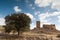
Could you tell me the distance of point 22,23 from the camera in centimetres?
6378

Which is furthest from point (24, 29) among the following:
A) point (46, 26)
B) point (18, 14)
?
point (46, 26)

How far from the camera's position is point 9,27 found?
201 ft

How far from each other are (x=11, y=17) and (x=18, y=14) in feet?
11.1

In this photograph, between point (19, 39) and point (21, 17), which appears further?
point (21, 17)

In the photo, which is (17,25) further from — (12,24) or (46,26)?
(46,26)

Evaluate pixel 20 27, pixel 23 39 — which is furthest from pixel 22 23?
pixel 23 39

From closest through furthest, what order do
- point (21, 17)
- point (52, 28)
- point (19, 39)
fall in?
point (19, 39) → point (21, 17) → point (52, 28)

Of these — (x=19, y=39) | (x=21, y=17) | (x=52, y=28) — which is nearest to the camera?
(x=19, y=39)

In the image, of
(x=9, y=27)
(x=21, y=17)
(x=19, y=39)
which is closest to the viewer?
(x=19, y=39)

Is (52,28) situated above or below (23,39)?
above

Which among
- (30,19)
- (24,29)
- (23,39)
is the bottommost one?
(23,39)

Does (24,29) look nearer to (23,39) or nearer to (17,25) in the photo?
(17,25)

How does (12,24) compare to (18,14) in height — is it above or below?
below

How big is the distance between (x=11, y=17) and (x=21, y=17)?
4.09 metres
